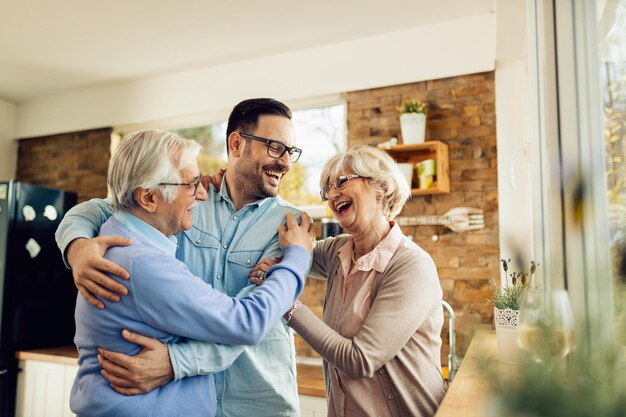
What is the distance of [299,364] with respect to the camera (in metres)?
3.59

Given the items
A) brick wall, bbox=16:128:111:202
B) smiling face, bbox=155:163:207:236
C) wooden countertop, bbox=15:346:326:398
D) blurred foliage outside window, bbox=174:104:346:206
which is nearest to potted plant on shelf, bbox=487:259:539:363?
smiling face, bbox=155:163:207:236

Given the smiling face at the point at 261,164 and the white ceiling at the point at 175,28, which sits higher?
the white ceiling at the point at 175,28

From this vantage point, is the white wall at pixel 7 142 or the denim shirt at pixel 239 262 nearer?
the denim shirt at pixel 239 262

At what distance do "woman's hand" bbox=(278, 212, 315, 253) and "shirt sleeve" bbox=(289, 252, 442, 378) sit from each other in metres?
0.21

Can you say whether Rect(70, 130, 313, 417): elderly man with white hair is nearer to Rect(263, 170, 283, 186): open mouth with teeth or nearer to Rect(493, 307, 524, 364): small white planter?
Rect(263, 170, 283, 186): open mouth with teeth

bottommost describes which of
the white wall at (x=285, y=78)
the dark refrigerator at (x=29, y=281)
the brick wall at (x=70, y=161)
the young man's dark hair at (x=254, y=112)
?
the dark refrigerator at (x=29, y=281)

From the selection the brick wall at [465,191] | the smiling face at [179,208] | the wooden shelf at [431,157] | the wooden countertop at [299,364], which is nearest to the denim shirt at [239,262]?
the smiling face at [179,208]

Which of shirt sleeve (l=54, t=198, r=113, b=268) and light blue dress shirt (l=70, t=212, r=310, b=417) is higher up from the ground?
shirt sleeve (l=54, t=198, r=113, b=268)

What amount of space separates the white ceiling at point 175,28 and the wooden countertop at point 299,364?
6.98 feet

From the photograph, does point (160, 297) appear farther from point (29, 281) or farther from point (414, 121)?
point (29, 281)

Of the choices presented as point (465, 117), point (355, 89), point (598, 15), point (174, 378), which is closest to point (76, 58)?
point (355, 89)

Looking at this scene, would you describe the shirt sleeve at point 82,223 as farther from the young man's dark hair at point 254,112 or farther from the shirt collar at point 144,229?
the young man's dark hair at point 254,112

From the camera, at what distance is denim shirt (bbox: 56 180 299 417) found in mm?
1469

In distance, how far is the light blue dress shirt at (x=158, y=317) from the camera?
44.7 inches
